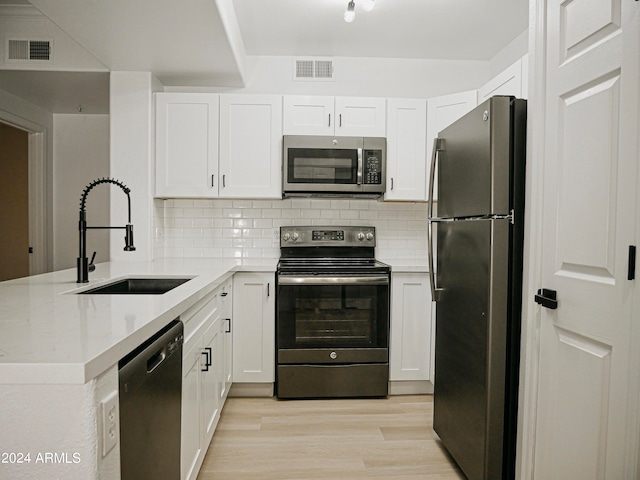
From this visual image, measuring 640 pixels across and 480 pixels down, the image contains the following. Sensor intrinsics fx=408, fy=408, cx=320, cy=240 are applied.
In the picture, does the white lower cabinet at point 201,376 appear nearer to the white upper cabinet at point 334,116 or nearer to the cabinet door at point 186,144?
the cabinet door at point 186,144

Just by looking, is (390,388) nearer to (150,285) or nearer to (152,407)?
(150,285)

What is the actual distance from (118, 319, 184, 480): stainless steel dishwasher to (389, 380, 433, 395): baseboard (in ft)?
6.23

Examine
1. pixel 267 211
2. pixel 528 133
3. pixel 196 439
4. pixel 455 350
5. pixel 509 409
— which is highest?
pixel 528 133

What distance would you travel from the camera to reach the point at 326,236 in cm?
335

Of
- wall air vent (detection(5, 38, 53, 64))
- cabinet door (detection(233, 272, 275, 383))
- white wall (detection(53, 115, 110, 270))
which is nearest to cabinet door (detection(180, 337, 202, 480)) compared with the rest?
cabinet door (detection(233, 272, 275, 383))

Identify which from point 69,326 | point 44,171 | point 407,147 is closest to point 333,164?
point 407,147

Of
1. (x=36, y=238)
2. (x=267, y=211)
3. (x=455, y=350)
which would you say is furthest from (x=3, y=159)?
(x=455, y=350)

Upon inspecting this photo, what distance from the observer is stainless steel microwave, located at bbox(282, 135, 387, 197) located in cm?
306

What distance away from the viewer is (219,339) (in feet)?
7.61

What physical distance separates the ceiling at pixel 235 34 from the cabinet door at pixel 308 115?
0.46 m

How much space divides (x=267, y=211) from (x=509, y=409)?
2331 mm

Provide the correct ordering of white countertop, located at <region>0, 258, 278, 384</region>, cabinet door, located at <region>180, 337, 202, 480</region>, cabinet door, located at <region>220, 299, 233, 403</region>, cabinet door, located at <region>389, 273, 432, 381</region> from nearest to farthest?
white countertop, located at <region>0, 258, 278, 384</region>
cabinet door, located at <region>180, 337, 202, 480</region>
cabinet door, located at <region>220, 299, 233, 403</region>
cabinet door, located at <region>389, 273, 432, 381</region>

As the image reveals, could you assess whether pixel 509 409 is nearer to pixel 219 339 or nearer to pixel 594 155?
pixel 594 155

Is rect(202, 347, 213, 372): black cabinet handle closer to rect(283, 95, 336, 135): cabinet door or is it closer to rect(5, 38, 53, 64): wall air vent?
rect(283, 95, 336, 135): cabinet door
